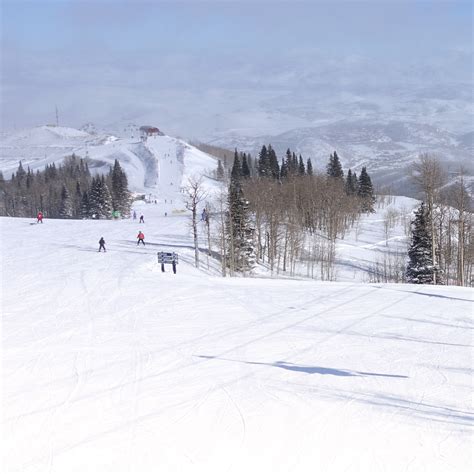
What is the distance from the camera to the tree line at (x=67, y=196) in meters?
87.2

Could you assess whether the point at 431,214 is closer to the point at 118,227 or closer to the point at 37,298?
the point at 37,298

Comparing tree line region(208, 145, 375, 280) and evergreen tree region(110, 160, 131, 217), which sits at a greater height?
evergreen tree region(110, 160, 131, 217)

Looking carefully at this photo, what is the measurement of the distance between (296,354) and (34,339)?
7.94m

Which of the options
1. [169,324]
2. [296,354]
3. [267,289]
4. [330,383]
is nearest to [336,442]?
[330,383]

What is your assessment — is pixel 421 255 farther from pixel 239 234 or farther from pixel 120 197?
pixel 120 197

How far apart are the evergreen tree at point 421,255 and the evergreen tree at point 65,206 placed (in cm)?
7467

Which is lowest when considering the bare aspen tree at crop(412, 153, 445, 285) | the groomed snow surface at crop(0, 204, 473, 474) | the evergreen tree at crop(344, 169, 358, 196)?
the groomed snow surface at crop(0, 204, 473, 474)

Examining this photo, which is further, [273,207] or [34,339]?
[273,207]

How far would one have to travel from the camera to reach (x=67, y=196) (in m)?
102

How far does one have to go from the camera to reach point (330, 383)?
12898mm

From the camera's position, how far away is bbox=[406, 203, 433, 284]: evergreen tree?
38.3 meters

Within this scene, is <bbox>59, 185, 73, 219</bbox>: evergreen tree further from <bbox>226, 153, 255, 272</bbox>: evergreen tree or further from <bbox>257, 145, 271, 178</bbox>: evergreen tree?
<bbox>226, 153, 255, 272</bbox>: evergreen tree

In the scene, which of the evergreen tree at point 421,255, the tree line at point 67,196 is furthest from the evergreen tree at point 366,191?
the evergreen tree at point 421,255

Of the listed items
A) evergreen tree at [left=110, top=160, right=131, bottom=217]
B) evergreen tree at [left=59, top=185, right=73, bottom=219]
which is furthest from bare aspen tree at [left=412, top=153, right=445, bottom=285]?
evergreen tree at [left=59, top=185, right=73, bottom=219]
